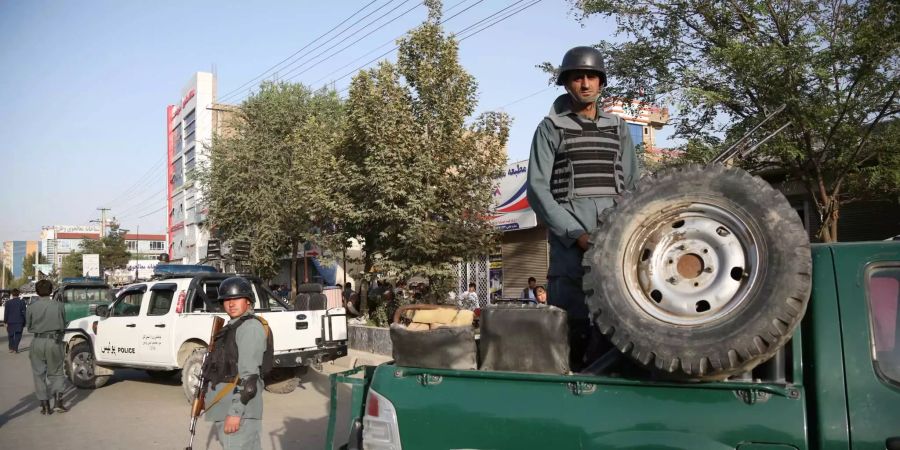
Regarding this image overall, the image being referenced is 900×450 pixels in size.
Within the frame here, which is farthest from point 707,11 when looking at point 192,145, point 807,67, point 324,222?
point 192,145

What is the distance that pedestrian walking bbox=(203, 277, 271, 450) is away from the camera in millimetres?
4871

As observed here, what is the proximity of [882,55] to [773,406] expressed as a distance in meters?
7.77

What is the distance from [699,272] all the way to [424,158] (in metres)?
11.9

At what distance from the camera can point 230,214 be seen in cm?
2338

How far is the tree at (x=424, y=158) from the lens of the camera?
14.6m

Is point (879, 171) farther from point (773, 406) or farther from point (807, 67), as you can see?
point (773, 406)

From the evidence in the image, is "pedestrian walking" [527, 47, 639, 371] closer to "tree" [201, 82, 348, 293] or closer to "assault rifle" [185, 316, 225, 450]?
"assault rifle" [185, 316, 225, 450]

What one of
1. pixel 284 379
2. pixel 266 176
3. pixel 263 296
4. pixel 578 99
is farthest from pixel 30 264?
pixel 578 99

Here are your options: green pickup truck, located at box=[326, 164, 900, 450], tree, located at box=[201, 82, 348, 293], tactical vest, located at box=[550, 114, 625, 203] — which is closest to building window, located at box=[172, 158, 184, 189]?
tree, located at box=[201, 82, 348, 293]

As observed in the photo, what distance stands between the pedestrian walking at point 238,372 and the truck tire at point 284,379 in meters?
5.76

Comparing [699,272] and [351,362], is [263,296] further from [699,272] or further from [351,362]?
[699,272]

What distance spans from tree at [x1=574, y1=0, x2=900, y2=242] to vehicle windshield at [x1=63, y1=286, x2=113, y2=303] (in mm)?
17228

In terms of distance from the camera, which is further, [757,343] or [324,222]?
[324,222]

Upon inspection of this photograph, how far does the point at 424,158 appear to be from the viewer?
14.5 meters
